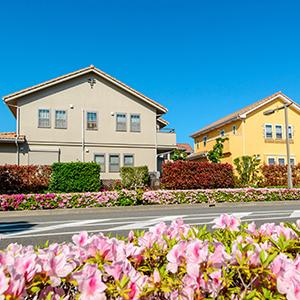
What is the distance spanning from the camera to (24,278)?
145 centimetres

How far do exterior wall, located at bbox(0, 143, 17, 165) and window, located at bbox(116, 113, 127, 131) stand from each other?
8.00 m

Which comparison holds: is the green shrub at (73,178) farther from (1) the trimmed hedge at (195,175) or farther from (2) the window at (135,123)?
(2) the window at (135,123)

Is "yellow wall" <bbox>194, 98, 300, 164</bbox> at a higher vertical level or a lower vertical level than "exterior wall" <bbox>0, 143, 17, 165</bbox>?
higher

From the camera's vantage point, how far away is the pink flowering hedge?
15.6 meters

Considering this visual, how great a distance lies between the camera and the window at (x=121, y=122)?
87.7 feet

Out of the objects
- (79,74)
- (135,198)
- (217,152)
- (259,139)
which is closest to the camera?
(135,198)

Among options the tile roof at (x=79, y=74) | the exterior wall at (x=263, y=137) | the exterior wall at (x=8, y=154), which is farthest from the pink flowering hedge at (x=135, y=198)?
the exterior wall at (x=263, y=137)

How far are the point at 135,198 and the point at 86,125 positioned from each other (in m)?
10.3

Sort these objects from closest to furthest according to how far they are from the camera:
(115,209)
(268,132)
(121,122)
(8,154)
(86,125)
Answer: (115,209) < (8,154) < (86,125) < (121,122) < (268,132)

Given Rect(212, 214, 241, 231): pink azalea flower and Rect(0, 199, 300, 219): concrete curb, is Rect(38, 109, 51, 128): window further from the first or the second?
Rect(212, 214, 241, 231): pink azalea flower

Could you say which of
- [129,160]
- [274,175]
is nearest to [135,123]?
[129,160]

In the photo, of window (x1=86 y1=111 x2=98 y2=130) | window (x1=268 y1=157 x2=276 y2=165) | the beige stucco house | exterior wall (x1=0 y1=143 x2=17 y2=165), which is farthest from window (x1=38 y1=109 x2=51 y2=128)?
window (x1=268 y1=157 x2=276 y2=165)

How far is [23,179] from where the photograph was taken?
20188mm

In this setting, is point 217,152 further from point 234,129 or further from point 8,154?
point 8,154
